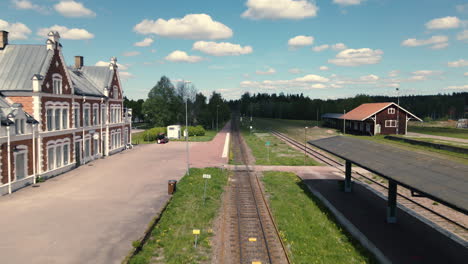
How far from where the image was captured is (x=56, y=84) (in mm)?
31172

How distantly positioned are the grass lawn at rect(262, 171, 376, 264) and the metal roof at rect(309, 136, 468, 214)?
12.4 ft

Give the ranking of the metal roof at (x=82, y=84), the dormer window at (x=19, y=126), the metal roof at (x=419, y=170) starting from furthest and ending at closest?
the metal roof at (x=82, y=84) → the dormer window at (x=19, y=126) → the metal roof at (x=419, y=170)

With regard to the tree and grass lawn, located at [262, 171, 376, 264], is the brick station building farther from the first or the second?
the tree

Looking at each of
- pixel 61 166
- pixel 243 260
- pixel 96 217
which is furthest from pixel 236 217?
pixel 61 166

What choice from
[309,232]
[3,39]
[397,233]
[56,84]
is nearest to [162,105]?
[3,39]

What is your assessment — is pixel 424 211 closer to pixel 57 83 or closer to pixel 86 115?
pixel 57 83

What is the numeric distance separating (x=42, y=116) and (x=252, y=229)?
22329mm

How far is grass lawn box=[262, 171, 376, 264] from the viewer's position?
561 inches

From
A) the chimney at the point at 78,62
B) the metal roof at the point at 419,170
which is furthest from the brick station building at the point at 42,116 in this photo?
the metal roof at the point at 419,170

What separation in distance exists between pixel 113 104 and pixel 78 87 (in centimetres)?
917

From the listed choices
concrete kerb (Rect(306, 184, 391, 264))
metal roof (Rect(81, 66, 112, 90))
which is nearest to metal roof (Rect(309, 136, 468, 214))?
concrete kerb (Rect(306, 184, 391, 264))

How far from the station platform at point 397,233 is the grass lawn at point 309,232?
3.69 ft

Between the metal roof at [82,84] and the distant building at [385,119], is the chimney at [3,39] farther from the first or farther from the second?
the distant building at [385,119]

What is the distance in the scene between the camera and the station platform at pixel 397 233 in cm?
1412
